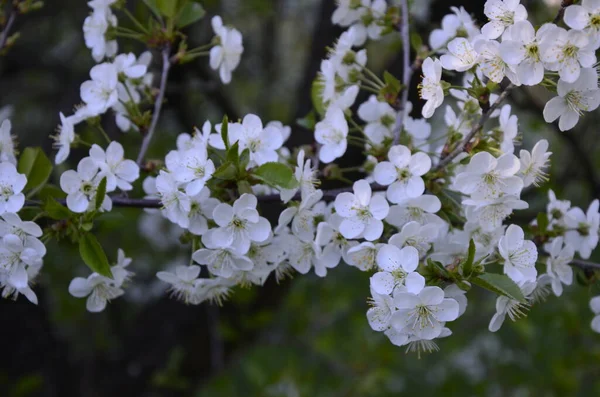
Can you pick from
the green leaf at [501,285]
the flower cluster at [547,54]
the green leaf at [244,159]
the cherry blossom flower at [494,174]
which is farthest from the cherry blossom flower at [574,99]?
the green leaf at [244,159]

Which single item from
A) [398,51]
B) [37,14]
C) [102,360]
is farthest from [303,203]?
[37,14]

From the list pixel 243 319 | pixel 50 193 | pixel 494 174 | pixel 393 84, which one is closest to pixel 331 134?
pixel 393 84

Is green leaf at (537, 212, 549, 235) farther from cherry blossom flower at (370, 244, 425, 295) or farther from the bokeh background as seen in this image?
the bokeh background

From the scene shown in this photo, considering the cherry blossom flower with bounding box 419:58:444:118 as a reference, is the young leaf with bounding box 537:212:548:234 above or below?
below

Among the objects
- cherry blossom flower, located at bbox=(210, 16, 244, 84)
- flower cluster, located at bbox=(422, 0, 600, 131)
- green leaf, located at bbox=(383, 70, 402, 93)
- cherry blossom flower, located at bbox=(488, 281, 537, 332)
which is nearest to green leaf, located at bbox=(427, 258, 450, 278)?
cherry blossom flower, located at bbox=(488, 281, 537, 332)

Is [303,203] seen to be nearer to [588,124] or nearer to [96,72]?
[96,72]

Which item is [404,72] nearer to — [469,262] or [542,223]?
[542,223]

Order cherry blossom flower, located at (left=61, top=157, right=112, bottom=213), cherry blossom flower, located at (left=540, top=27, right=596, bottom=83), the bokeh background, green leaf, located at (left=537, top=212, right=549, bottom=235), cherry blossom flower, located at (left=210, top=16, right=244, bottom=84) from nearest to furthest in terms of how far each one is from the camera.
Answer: cherry blossom flower, located at (left=540, top=27, right=596, bottom=83) < cherry blossom flower, located at (left=61, top=157, right=112, bottom=213) < green leaf, located at (left=537, top=212, right=549, bottom=235) < cherry blossom flower, located at (left=210, top=16, right=244, bottom=84) < the bokeh background
